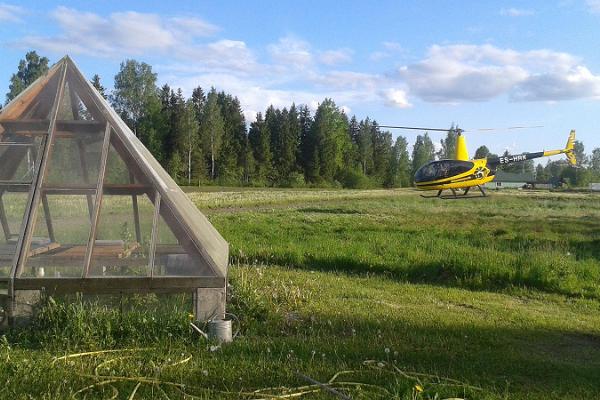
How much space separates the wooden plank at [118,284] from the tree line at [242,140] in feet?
179

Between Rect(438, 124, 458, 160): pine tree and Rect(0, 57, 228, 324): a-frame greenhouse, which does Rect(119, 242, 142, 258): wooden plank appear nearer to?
Rect(0, 57, 228, 324): a-frame greenhouse

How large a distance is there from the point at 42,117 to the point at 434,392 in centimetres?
573

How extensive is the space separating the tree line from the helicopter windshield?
93.2ft

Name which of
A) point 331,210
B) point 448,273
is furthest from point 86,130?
point 331,210

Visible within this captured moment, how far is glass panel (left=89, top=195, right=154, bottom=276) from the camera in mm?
6445

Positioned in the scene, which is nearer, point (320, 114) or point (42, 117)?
point (42, 117)

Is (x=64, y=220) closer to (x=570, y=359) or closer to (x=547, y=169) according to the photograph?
(x=570, y=359)

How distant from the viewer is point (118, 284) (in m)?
6.12

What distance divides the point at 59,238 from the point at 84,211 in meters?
0.42

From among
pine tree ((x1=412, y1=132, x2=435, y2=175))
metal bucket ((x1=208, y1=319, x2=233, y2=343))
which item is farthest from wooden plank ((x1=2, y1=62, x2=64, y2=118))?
pine tree ((x1=412, y1=132, x2=435, y2=175))

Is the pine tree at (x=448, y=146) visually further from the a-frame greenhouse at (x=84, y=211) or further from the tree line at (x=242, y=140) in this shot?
the a-frame greenhouse at (x=84, y=211)

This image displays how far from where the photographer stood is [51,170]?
695cm

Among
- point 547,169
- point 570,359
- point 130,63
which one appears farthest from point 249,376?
point 547,169

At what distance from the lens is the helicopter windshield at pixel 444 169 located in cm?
3125
